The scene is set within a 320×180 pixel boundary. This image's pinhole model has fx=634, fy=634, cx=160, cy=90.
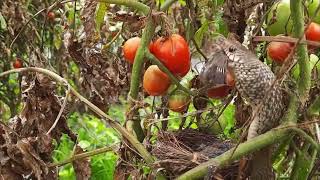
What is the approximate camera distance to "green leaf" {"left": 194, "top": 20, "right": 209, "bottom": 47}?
3.53ft

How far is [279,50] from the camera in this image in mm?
915

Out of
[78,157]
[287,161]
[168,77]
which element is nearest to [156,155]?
[168,77]

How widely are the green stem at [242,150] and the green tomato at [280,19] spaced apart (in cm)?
19

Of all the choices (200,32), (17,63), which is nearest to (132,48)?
(200,32)

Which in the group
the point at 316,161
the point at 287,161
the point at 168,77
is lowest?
the point at 287,161

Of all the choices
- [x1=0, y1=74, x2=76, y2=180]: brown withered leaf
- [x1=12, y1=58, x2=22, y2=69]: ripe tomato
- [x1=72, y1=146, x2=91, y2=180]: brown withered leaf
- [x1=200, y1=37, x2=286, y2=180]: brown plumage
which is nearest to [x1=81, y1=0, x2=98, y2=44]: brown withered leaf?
[x1=0, y1=74, x2=76, y2=180]: brown withered leaf

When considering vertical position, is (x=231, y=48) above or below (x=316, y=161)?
above

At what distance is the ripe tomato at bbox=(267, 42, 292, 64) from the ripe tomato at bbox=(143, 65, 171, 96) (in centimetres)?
17

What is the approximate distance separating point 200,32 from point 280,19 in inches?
6.6

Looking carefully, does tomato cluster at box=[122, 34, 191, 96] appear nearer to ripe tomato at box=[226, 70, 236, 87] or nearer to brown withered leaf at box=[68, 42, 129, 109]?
ripe tomato at box=[226, 70, 236, 87]

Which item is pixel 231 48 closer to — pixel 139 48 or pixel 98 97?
pixel 139 48

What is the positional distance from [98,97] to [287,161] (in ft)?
1.36

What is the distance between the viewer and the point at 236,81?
0.86 meters

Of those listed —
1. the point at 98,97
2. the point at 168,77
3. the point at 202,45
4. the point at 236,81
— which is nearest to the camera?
the point at 236,81
